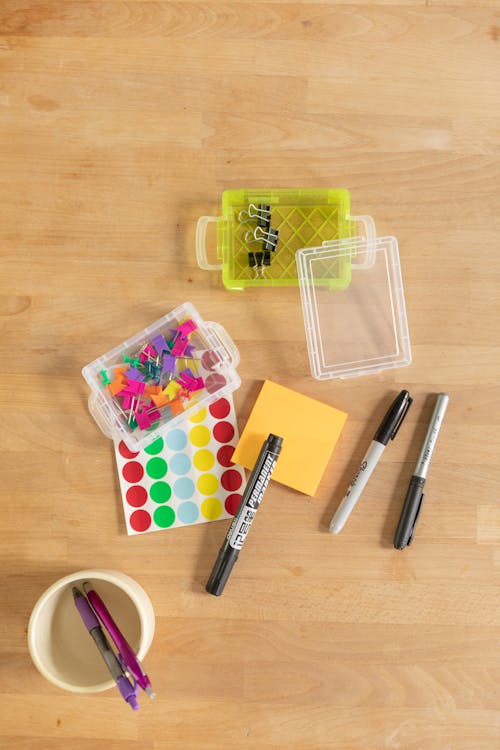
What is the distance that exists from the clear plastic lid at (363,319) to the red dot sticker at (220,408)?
113mm

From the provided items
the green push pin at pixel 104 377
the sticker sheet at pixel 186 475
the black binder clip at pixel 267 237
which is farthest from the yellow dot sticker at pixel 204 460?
the black binder clip at pixel 267 237

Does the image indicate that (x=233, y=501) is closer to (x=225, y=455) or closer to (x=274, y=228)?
(x=225, y=455)

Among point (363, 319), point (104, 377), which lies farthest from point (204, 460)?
point (363, 319)

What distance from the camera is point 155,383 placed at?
0.76m

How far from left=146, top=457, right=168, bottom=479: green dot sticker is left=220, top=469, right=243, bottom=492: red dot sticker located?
0.07 m

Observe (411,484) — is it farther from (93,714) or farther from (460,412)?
(93,714)

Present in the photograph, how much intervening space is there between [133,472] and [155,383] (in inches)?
4.4

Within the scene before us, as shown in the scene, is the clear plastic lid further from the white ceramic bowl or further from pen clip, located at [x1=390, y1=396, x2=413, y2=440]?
the white ceramic bowl

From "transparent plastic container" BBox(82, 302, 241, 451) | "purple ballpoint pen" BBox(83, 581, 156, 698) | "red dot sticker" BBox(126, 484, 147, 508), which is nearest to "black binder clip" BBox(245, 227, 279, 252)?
"transparent plastic container" BBox(82, 302, 241, 451)

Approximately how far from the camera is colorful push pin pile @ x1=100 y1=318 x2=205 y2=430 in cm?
75

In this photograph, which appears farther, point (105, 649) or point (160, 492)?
point (160, 492)

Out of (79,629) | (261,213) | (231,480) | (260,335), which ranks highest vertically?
(261,213)

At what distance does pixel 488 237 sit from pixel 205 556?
20.6 inches

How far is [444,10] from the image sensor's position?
786 millimetres
